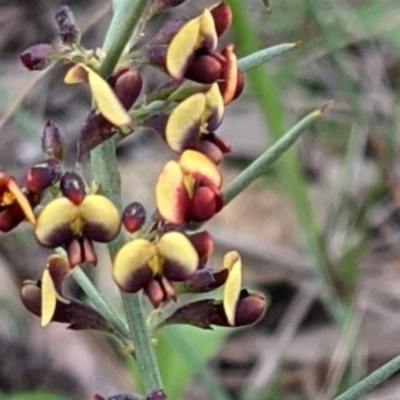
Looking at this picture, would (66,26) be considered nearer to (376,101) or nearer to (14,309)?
(14,309)

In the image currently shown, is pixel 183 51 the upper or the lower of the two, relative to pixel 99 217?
upper

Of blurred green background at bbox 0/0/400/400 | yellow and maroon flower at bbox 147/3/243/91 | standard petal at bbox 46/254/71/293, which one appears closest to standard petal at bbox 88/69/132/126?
yellow and maroon flower at bbox 147/3/243/91

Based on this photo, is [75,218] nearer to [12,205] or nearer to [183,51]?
[12,205]

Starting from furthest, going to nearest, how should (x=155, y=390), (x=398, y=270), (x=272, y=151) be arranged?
(x=398, y=270) → (x=272, y=151) → (x=155, y=390)

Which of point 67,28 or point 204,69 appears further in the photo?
point 67,28

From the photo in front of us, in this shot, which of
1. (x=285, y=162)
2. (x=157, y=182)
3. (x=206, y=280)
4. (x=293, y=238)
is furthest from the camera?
(x=293, y=238)

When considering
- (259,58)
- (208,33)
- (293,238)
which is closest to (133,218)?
(208,33)

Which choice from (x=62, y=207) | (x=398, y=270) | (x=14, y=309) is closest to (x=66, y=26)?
(x=62, y=207)

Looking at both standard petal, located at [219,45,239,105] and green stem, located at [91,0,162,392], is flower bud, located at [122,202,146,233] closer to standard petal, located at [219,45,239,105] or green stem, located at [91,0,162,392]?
green stem, located at [91,0,162,392]
